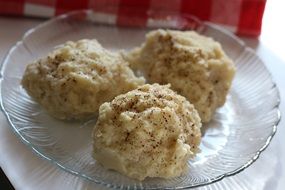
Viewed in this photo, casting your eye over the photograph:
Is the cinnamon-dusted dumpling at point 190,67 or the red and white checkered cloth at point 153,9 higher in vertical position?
the red and white checkered cloth at point 153,9

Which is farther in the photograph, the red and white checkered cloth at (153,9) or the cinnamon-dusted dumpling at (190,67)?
the red and white checkered cloth at (153,9)

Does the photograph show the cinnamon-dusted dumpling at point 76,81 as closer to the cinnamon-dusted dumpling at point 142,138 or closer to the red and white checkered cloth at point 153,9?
the cinnamon-dusted dumpling at point 142,138

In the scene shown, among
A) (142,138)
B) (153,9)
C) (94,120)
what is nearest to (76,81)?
(94,120)

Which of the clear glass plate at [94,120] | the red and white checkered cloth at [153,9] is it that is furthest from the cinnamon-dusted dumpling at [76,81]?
the red and white checkered cloth at [153,9]

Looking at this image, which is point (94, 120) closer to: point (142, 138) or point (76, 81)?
point (76, 81)

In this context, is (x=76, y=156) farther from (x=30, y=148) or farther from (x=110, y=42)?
(x=110, y=42)

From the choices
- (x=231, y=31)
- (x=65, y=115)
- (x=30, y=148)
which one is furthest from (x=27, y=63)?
(x=231, y=31)
